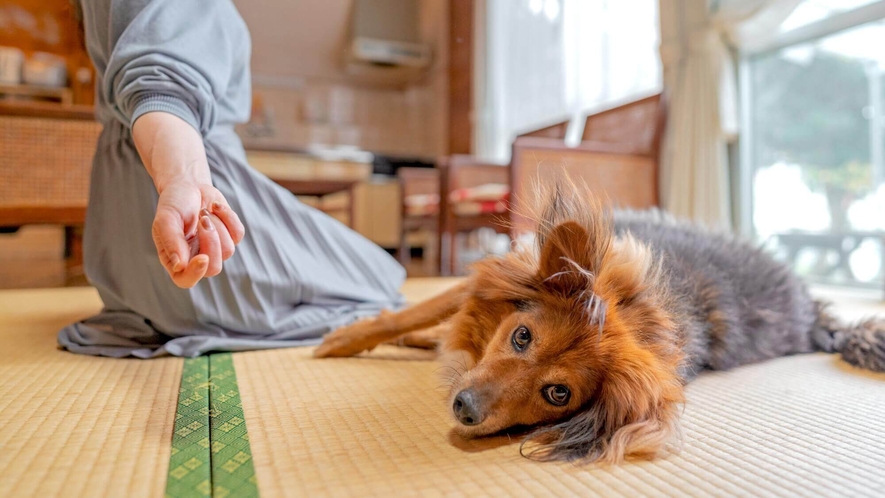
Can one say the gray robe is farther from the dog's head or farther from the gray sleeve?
the dog's head

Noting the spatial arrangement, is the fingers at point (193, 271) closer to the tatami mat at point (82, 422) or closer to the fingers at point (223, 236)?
the fingers at point (223, 236)

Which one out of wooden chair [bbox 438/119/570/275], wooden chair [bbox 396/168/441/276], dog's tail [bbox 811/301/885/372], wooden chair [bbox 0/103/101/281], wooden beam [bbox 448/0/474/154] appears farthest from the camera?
wooden beam [bbox 448/0/474/154]

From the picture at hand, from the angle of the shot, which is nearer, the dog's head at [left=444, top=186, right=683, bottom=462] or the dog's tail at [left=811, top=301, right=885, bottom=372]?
the dog's head at [left=444, top=186, right=683, bottom=462]

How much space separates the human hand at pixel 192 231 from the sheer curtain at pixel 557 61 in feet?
10.8

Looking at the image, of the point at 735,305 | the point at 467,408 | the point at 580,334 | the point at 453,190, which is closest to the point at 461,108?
the point at 453,190

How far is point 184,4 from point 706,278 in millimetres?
1461

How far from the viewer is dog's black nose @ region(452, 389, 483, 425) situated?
949mm

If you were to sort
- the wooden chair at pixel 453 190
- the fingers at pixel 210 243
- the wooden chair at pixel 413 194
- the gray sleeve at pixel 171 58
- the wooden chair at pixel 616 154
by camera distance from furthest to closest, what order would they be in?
1. the wooden chair at pixel 413 194
2. the wooden chair at pixel 453 190
3. the wooden chair at pixel 616 154
4. the gray sleeve at pixel 171 58
5. the fingers at pixel 210 243

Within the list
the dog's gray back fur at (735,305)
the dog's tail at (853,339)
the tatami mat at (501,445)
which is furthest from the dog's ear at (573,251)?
the dog's tail at (853,339)

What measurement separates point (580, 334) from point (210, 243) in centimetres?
64

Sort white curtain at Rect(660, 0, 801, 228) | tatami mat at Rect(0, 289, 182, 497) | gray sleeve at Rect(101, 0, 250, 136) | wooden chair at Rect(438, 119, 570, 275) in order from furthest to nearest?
1. wooden chair at Rect(438, 119, 570, 275)
2. white curtain at Rect(660, 0, 801, 228)
3. gray sleeve at Rect(101, 0, 250, 136)
4. tatami mat at Rect(0, 289, 182, 497)

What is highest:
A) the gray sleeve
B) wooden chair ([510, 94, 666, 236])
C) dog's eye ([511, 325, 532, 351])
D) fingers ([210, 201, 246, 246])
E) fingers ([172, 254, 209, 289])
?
wooden chair ([510, 94, 666, 236])

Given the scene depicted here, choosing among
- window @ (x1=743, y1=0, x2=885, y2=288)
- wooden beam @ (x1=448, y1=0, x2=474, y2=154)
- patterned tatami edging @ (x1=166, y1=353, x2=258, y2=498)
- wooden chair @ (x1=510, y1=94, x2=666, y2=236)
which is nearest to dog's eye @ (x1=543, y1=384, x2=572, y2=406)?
patterned tatami edging @ (x1=166, y1=353, x2=258, y2=498)

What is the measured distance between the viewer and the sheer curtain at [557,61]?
4.55 meters
